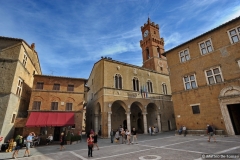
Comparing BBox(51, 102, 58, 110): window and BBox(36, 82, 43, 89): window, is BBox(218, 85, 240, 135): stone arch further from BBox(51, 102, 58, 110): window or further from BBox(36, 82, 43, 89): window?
BBox(36, 82, 43, 89): window

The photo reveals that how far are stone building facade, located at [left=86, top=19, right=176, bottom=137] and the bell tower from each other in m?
7.71

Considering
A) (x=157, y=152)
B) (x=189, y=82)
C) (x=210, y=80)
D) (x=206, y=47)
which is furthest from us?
(x=189, y=82)

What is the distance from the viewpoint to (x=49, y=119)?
18.4m

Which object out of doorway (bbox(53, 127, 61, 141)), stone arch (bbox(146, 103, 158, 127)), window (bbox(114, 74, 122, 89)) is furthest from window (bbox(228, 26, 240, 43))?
doorway (bbox(53, 127, 61, 141))

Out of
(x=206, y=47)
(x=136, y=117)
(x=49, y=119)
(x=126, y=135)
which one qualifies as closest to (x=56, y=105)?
(x=49, y=119)

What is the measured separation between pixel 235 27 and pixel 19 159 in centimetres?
2462

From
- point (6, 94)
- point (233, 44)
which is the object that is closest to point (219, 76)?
point (233, 44)

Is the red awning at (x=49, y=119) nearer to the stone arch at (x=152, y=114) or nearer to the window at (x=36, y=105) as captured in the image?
the window at (x=36, y=105)

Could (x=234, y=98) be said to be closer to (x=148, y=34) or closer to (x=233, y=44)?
(x=233, y=44)

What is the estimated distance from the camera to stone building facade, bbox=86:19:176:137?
2230 cm

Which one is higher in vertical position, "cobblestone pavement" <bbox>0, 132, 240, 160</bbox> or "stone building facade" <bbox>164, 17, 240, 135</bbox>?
"stone building facade" <bbox>164, 17, 240, 135</bbox>

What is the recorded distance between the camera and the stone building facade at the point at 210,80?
14.8 metres

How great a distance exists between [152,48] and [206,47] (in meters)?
22.6

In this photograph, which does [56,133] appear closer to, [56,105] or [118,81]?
[56,105]
